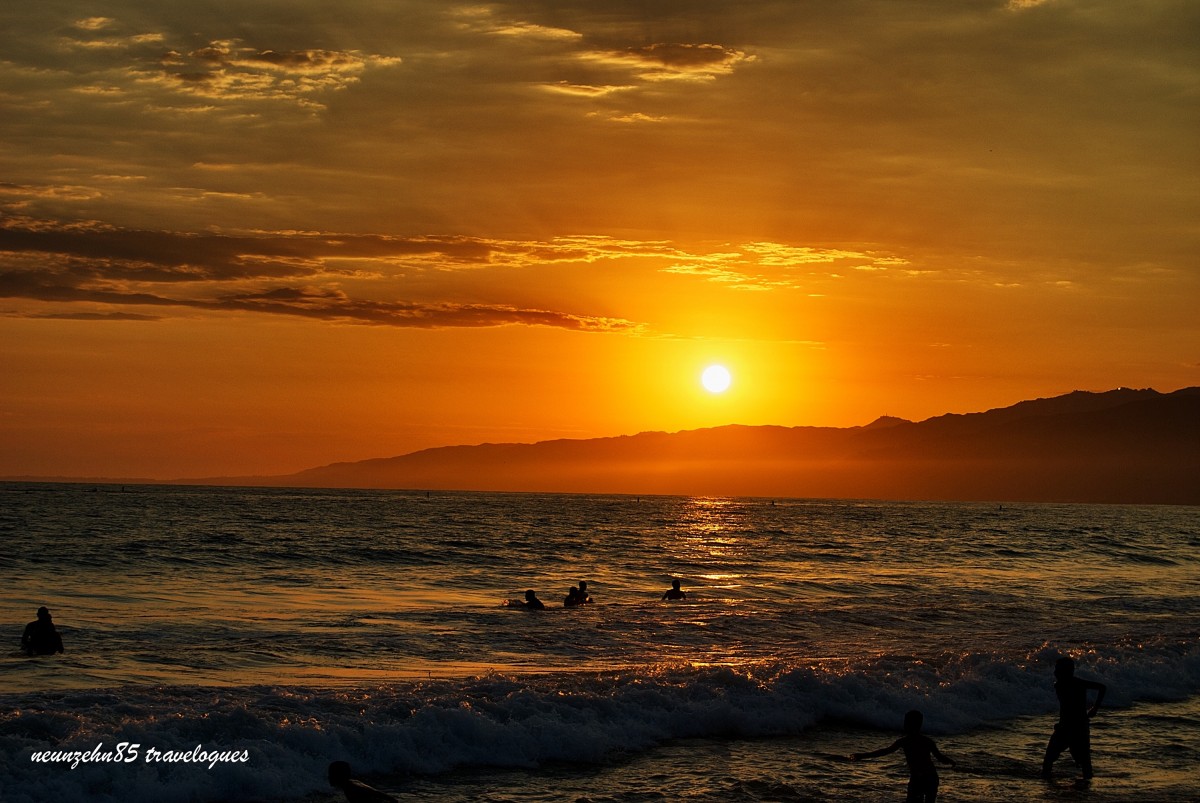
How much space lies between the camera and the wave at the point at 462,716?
53.1 feet

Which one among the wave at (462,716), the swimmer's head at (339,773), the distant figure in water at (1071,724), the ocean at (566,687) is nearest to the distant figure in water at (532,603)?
the ocean at (566,687)

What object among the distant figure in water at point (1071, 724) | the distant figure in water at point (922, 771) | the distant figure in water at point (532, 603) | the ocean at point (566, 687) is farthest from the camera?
the distant figure in water at point (532, 603)

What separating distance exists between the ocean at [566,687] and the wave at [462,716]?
0.05 metres

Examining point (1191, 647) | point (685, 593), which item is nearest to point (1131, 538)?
point (685, 593)

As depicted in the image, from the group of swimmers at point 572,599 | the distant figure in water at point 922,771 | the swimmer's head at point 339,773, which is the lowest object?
the group of swimmers at point 572,599

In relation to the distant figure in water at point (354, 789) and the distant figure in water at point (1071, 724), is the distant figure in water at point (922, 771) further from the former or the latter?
the distant figure in water at point (354, 789)

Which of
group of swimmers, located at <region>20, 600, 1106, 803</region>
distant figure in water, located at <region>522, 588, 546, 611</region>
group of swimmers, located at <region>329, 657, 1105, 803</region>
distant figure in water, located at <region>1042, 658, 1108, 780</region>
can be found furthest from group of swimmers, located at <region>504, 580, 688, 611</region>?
distant figure in water, located at <region>1042, 658, 1108, 780</region>

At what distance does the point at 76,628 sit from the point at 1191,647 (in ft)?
102

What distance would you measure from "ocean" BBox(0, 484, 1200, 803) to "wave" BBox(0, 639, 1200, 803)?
0.16 ft

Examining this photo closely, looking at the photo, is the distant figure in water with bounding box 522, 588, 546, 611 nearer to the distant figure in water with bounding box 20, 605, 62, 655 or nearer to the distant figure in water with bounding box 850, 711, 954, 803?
the distant figure in water with bounding box 20, 605, 62, 655

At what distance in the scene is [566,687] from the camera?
21641 mm

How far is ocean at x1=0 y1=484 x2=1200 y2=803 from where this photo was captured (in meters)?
16.7

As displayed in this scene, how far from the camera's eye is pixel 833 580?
55.9 m

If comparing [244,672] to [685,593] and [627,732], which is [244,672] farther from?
[685,593]
